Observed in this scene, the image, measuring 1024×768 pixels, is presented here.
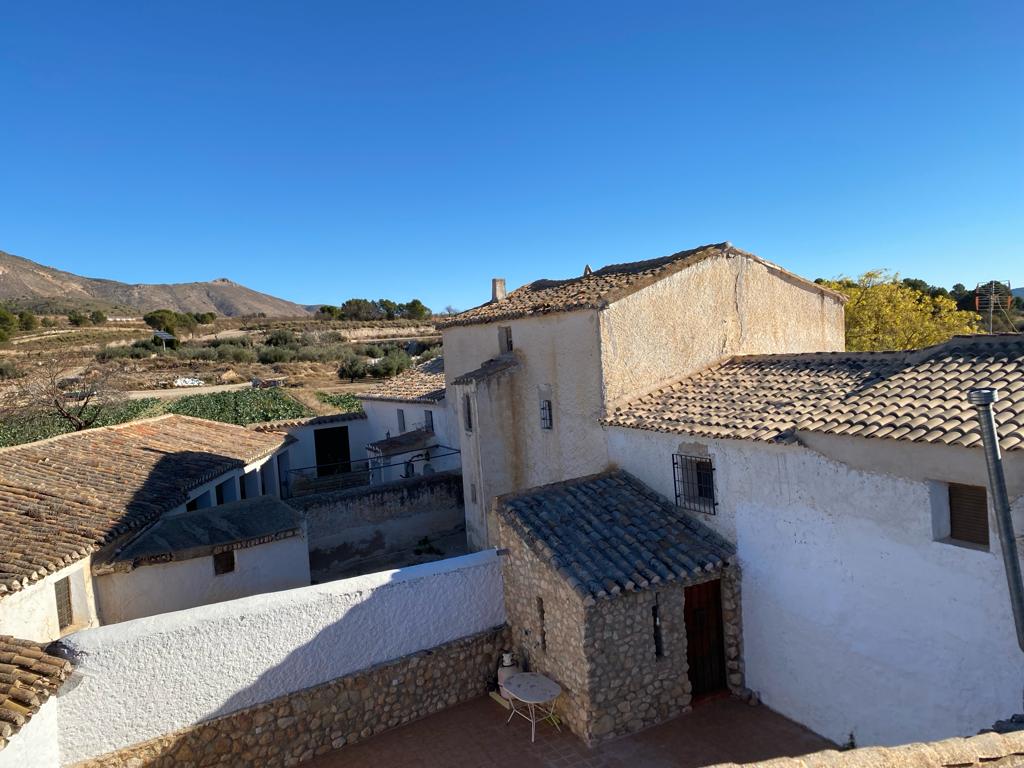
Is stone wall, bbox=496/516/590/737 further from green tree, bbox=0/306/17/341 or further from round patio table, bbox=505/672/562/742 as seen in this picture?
green tree, bbox=0/306/17/341

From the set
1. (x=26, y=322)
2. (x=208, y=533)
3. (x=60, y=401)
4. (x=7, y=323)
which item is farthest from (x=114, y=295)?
(x=208, y=533)

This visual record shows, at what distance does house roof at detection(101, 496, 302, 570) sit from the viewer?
11.9 metres

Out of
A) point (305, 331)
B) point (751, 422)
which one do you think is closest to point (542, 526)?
point (751, 422)

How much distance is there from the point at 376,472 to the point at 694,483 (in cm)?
1436

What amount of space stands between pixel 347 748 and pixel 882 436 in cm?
827

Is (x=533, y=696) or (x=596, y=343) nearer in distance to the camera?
(x=533, y=696)

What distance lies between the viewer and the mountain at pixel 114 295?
78.4 m

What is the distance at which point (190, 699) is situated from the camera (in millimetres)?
8750

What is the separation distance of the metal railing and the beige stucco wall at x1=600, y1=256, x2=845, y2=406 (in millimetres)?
8748

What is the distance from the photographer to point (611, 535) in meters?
10.2

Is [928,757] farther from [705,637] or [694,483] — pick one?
[694,483]

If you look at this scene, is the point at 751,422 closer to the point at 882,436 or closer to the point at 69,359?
the point at 882,436

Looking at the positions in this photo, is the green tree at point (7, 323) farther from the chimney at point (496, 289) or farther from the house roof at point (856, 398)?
the house roof at point (856, 398)

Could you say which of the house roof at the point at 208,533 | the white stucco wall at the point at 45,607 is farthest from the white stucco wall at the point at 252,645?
the house roof at the point at 208,533
